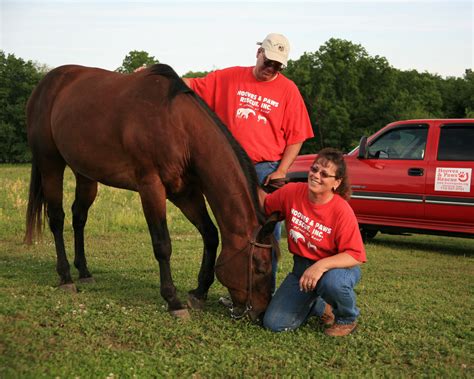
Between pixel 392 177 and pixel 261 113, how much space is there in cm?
429

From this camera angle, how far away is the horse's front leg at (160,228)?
13.6 ft

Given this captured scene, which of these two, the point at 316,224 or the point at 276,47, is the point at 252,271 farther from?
the point at 276,47

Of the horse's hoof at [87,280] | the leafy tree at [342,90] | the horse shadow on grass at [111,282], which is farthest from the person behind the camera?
the leafy tree at [342,90]

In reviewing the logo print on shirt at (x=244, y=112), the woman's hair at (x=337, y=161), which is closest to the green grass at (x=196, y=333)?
the woman's hair at (x=337, y=161)

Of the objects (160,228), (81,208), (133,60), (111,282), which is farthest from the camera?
(133,60)

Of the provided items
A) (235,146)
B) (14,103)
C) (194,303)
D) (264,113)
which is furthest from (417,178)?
(14,103)

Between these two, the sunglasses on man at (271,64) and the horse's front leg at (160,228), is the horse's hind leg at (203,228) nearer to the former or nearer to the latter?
the horse's front leg at (160,228)

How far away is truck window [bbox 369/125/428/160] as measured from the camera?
8.07m

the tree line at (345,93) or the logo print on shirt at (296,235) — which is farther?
the tree line at (345,93)

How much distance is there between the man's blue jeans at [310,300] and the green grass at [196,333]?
110 millimetres

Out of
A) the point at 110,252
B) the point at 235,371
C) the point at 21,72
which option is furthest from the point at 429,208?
the point at 21,72

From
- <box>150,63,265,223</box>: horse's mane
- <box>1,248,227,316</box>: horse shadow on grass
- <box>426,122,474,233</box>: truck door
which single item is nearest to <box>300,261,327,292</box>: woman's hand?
<box>150,63,265,223</box>: horse's mane

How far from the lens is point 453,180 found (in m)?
7.62

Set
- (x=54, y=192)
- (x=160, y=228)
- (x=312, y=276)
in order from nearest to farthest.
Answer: (x=312, y=276) < (x=160, y=228) < (x=54, y=192)
